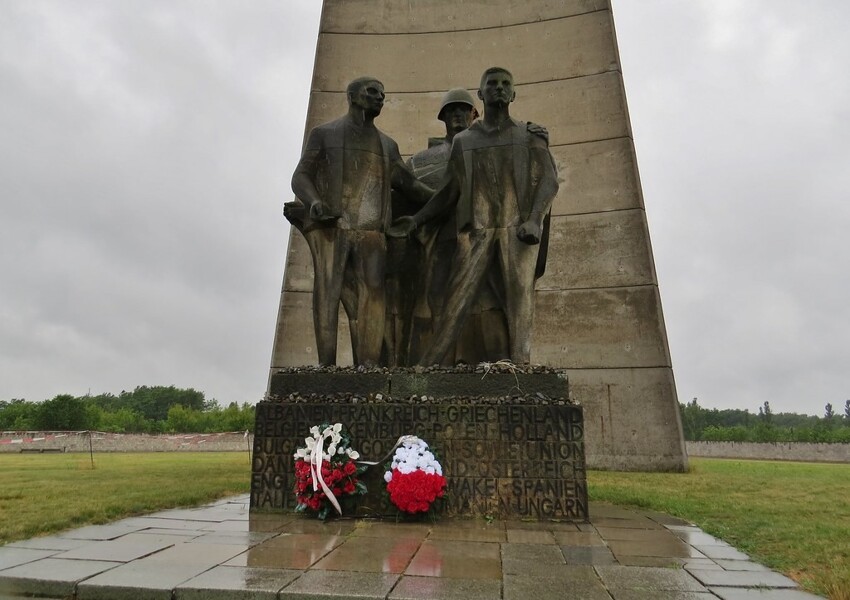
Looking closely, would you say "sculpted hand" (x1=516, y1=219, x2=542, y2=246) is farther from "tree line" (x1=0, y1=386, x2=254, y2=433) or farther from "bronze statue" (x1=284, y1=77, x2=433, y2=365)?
"tree line" (x1=0, y1=386, x2=254, y2=433)

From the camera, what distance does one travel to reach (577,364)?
12141mm

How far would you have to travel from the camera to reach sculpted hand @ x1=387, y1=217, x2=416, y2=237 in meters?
5.75

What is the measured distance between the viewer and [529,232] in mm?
5215

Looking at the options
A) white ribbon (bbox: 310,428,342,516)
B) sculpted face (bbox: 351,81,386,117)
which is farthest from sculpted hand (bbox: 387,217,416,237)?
white ribbon (bbox: 310,428,342,516)

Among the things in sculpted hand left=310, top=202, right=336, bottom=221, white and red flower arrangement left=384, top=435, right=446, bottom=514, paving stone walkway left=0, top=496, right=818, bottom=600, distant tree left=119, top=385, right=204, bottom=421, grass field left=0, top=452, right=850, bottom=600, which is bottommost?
paving stone walkway left=0, top=496, right=818, bottom=600

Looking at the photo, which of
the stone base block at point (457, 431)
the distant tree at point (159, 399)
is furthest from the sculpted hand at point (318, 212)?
the distant tree at point (159, 399)

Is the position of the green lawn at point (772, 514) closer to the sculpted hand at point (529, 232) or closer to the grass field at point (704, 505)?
the grass field at point (704, 505)

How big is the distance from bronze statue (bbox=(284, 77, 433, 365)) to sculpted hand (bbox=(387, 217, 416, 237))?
10 centimetres

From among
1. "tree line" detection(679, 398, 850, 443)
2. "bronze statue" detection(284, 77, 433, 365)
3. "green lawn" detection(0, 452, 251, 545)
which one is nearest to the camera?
"green lawn" detection(0, 452, 251, 545)

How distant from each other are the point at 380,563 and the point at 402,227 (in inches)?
135

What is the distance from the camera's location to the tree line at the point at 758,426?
45.8m

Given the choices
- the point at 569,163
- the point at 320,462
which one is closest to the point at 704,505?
the point at 320,462

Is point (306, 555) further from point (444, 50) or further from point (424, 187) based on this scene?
point (444, 50)

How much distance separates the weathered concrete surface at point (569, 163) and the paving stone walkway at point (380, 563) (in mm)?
7508
